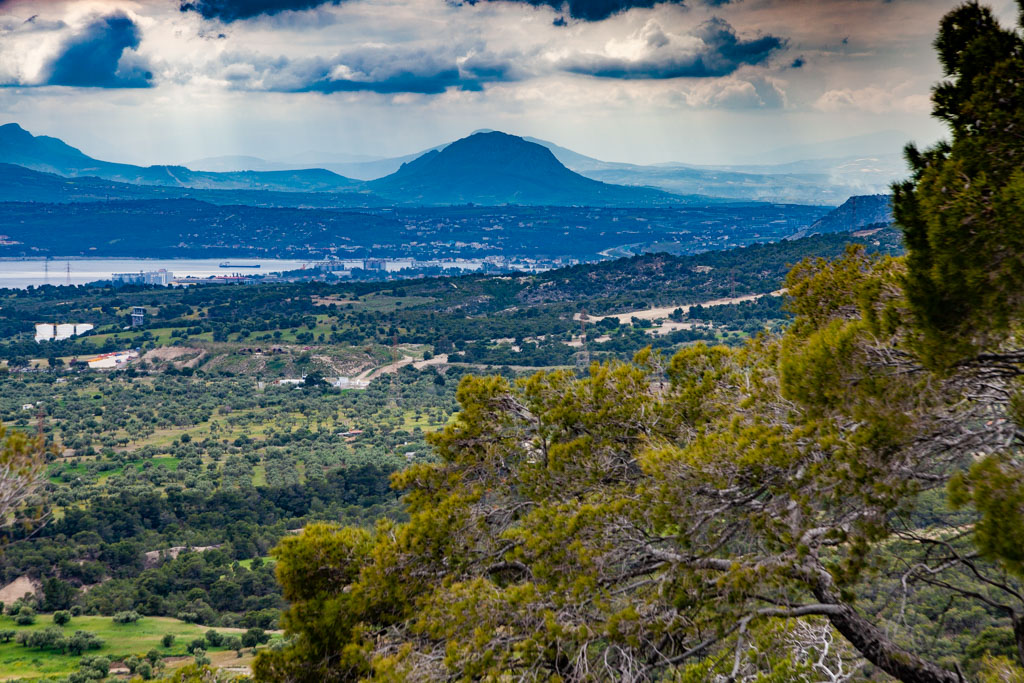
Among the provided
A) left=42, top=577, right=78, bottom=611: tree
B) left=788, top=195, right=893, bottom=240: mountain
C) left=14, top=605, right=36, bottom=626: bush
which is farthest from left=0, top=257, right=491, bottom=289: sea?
left=14, top=605, right=36, bottom=626: bush

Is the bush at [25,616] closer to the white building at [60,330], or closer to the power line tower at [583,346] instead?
the power line tower at [583,346]

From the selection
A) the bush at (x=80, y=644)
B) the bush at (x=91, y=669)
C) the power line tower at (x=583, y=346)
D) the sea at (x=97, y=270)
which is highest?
the bush at (x=91, y=669)

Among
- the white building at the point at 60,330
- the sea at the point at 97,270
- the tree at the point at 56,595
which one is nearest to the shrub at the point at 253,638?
the tree at the point at 56,595

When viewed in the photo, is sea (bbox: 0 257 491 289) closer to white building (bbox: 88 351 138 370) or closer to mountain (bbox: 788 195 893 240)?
mountain (bbox: 788 195 893 240)

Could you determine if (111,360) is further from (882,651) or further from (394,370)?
(882,651)

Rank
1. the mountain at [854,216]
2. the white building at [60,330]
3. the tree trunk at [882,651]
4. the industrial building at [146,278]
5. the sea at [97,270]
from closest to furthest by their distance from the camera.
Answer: the tree trunk at [882,651]
the white building at [60,330]
the mountain at [854,216]
the industrial building at [146,278]
the sea at [97,270]

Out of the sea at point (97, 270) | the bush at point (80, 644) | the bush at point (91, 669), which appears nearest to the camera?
the bush at point (91, 669)

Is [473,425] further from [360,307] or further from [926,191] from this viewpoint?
[360,307]

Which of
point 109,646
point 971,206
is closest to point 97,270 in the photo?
point 109,646

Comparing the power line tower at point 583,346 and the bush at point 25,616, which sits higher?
the bush at point 25,616
